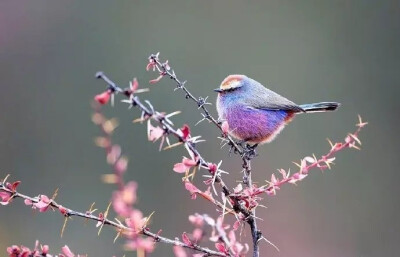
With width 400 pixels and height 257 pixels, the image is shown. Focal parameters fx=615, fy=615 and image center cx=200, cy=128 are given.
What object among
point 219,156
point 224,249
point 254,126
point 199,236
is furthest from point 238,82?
point 219,156

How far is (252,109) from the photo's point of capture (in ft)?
11.3

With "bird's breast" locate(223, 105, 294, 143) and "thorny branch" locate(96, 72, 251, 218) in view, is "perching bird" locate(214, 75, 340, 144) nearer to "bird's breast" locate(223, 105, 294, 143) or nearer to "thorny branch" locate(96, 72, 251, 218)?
"bird's breast" locate(223, 105, 294, 143)

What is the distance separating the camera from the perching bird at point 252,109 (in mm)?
3338

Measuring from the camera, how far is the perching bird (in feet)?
11.0

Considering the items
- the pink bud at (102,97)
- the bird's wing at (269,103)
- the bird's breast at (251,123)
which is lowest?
the pink bud at (102,97)

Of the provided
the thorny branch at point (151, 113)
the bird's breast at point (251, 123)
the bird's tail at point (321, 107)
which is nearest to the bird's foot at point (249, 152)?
the bird's breast at point (251, 123)

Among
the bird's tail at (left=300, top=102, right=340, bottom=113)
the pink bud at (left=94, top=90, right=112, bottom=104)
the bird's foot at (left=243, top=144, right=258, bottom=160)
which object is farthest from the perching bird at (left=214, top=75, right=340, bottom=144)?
the pink bud at (left=94, top=90, right=112, bottom=104)

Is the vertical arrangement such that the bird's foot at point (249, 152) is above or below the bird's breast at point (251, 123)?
below

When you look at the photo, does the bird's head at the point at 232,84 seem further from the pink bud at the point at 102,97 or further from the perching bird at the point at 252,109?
the pink bud at the point at 102,97

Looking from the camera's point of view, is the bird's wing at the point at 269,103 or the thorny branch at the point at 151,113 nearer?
the thorny branch at the point at 151,113

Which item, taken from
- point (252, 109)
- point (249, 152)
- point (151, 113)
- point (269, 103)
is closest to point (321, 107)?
point (269, 103)

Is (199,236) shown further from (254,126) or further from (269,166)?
(269,166)

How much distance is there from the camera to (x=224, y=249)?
5.47ft

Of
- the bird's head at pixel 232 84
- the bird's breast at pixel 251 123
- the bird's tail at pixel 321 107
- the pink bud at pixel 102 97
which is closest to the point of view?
the pink bud at pixel 102 97
